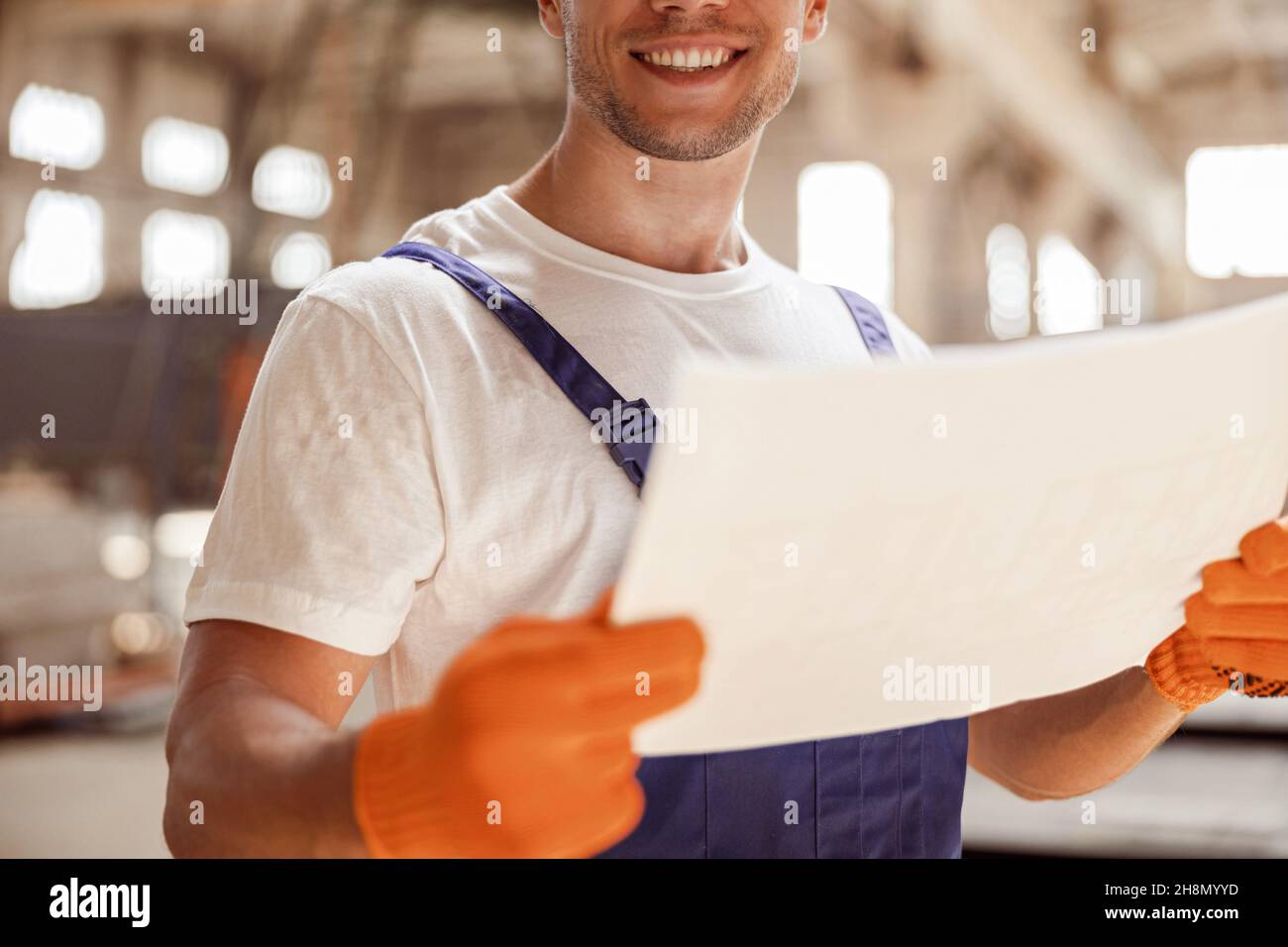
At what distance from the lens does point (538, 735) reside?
0.68 m

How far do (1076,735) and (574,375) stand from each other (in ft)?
2.00

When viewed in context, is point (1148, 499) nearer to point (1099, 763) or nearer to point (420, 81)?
point (1099, 763)

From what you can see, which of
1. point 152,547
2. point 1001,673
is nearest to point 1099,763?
point 1001,673

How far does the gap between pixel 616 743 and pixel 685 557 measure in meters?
0.11

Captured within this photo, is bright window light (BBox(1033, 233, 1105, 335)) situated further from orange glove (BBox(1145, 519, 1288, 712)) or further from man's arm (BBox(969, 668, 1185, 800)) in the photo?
orange glove (BBox(1145, 519, 1288, 712))

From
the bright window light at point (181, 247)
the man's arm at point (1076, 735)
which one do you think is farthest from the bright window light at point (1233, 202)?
the man's arm at point (1076, 735)

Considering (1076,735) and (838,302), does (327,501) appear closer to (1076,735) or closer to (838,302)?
(838,302)

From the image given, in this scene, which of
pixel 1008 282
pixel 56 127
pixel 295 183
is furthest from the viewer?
pixel 1008 282

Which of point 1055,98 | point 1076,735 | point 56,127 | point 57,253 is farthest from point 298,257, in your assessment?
point 1076,735

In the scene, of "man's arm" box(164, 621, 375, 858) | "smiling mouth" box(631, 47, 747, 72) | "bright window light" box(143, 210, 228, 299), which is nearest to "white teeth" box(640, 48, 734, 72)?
"smiling mouth" box(631, 47, 747, 72)

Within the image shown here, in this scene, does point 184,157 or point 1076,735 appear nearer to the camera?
point 1076,735

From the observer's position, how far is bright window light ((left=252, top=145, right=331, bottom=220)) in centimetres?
1315

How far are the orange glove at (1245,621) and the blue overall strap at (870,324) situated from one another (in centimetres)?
38

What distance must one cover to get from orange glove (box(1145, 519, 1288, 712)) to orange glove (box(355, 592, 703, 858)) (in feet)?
1.75
